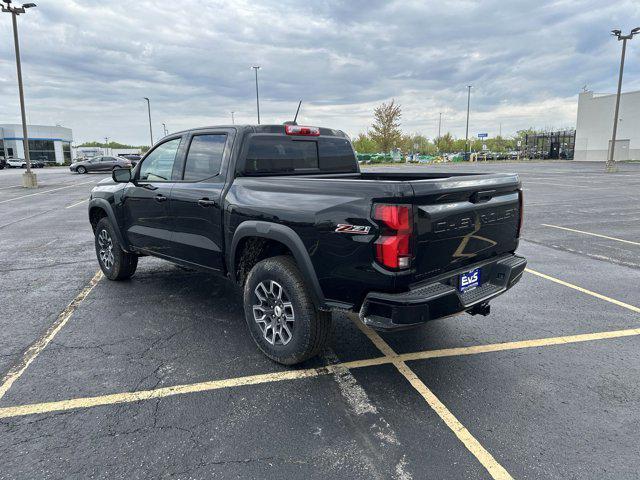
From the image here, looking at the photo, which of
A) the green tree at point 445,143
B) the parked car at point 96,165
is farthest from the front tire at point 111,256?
the green tree at point 445,143

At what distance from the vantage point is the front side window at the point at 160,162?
4805mm

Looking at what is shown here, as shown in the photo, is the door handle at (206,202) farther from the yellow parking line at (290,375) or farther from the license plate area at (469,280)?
the license plate area at (469,280)

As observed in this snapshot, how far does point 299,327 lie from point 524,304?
9.64ft

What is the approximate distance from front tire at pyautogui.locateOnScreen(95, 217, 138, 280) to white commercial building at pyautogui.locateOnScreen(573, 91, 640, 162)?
207 feet

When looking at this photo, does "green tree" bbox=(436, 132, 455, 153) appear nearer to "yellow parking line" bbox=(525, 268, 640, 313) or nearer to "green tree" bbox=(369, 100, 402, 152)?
"green tree" bbox=(369, 100, 402, 152)

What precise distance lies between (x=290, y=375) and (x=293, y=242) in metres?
1.03

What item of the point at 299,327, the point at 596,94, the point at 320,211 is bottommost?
the point at 299,327

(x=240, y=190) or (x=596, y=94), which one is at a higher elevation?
(x=596, y=94)

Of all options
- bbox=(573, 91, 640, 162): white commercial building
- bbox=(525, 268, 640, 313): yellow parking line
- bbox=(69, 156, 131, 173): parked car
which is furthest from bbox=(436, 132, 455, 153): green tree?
bbox=(525, 268, 640, 313): yellow parking line

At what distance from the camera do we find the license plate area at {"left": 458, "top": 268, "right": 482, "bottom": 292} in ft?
10.7

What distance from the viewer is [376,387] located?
329 centimetres

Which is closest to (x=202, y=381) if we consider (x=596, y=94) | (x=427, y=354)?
(x=427, y=354)

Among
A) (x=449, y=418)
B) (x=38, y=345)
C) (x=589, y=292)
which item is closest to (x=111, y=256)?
(x=38, y=345)

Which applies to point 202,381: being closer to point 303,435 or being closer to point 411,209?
point 303,435
